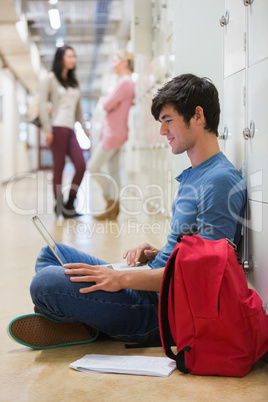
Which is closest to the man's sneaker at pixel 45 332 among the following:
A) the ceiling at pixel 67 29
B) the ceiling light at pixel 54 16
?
the ceiling at pixel 67 29

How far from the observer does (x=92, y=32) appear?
1311 centimetres

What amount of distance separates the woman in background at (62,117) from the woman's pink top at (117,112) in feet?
1.22

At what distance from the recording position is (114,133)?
5473mm

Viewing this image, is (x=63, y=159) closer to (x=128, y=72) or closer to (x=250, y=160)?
(x=128, y=72)

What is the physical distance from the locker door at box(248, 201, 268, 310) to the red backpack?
6.0 inches

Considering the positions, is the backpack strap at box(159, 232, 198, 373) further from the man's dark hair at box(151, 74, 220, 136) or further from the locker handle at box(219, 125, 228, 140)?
the locker handle at box(219, 125, 228, 140)

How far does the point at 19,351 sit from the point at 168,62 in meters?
2.36

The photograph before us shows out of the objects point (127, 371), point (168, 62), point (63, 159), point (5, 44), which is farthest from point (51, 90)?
point (5, 44)

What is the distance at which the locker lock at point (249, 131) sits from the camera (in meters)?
1.84

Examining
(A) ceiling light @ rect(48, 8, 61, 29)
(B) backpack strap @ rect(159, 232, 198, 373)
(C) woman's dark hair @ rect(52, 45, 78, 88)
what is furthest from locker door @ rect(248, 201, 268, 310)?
(A) ceiling light @ rect(48, 8, 61, 29)

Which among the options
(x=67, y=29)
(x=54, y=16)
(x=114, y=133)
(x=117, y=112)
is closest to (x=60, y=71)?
(x=117, y=112)

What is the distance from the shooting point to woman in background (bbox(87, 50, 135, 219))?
5.45 meters

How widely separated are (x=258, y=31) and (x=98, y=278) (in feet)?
3.24

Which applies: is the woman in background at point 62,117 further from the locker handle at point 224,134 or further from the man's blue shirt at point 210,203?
the man's blue shirt at point 210,203
